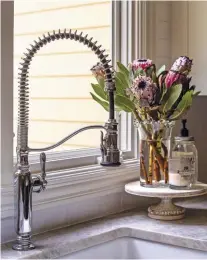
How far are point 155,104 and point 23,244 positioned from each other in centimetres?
67

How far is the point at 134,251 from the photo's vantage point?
181 cm

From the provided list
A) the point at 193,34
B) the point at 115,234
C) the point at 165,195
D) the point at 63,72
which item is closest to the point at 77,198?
the point at 115,234

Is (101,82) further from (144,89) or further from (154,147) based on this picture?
(154,147)

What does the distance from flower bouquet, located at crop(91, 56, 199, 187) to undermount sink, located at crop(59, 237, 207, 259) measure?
239 millimetres

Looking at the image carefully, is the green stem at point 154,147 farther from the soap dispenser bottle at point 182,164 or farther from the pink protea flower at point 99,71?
the pink protea flower at point 99,71

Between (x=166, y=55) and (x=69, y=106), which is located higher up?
(x=166, y=55)

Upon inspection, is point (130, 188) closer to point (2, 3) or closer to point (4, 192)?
point (4, 192)

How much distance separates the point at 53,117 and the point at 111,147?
1.52 feet

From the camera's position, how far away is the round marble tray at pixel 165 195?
1.85m

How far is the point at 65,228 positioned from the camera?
1.79 metres

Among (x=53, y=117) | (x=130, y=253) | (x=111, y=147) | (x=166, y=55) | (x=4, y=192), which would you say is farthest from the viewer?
(x=166, y=55)

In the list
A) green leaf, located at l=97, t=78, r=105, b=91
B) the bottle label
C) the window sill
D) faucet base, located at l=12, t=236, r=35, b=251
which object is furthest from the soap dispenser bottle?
faucet base, located at l=12, t=236, r=35, b=251

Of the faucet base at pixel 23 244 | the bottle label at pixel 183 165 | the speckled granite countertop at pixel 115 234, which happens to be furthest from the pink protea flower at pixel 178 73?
the faucet base at pixel 23 244

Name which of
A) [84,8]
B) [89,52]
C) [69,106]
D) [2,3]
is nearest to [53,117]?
[69,106]
